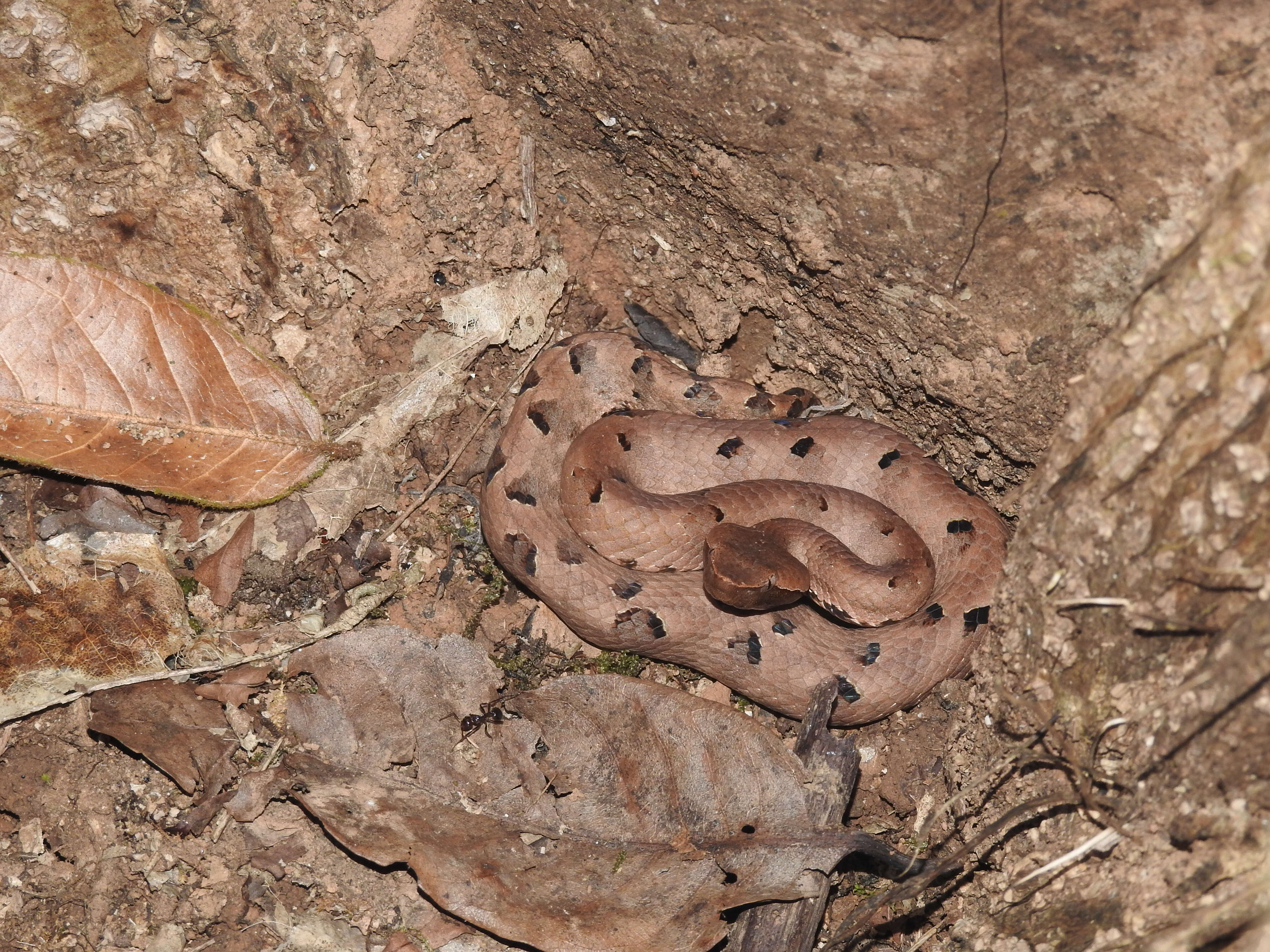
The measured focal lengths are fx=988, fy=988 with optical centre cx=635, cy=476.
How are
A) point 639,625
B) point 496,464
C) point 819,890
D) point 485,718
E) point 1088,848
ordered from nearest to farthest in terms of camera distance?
point 1088,848
point 819,890
point 485,718
point 639,625
point 496,464

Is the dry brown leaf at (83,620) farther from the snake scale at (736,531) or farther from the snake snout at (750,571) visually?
the snake snout at (750,571)

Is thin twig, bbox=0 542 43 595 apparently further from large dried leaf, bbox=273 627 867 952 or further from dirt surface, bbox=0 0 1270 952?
large dried leaf, bbox=273 627 867 952

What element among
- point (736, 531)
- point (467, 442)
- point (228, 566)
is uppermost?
point (736, 531)

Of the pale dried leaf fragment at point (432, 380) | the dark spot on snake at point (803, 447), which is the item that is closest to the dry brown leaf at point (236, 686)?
the pale dried leaf fragment at point (432, 380)

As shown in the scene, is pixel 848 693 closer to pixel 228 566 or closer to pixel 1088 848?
pixel 1088 848

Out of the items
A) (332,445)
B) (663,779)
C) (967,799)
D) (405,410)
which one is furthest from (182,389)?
(967,799)

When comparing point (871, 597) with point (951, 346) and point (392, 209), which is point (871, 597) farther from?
point (392, 209)

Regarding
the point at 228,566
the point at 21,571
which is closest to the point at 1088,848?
the point at 228,566
